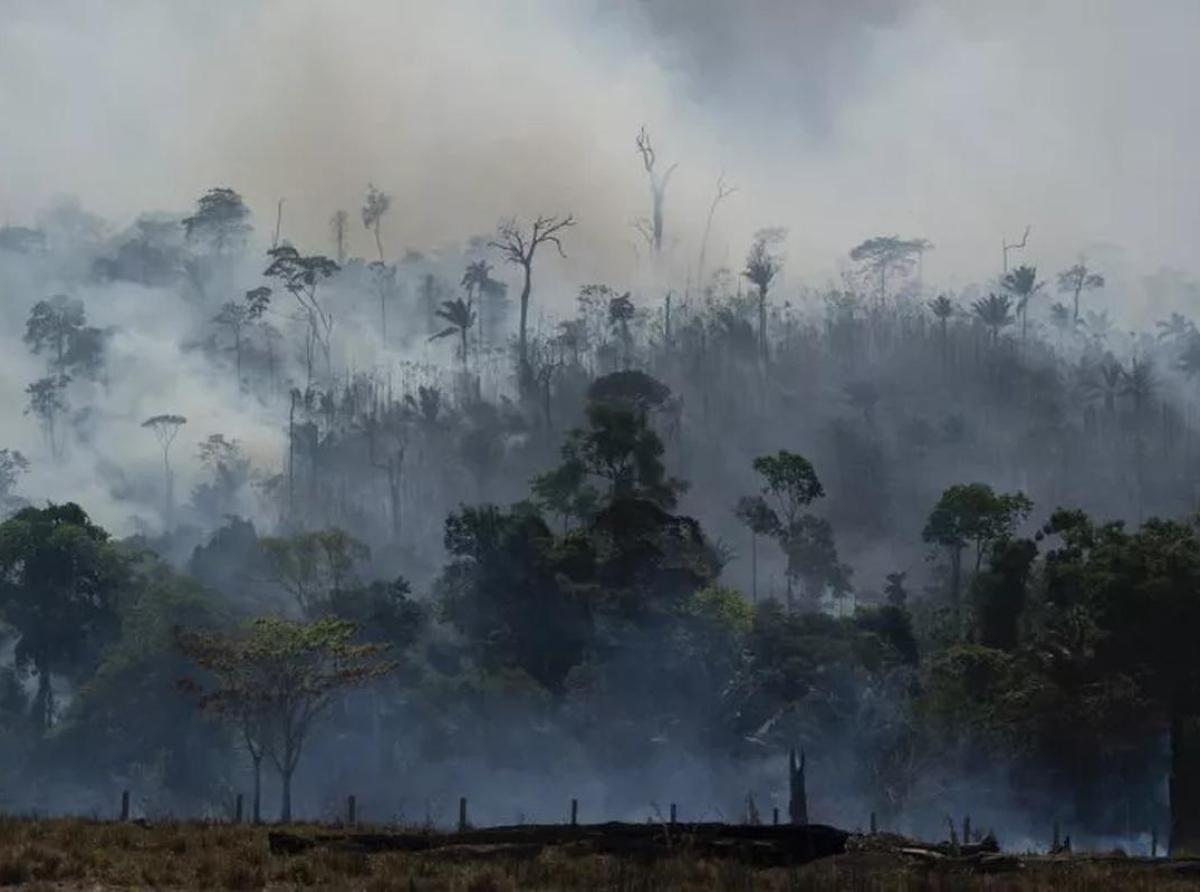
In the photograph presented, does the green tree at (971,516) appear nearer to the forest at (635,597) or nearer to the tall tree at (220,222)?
the forest at (635,597)

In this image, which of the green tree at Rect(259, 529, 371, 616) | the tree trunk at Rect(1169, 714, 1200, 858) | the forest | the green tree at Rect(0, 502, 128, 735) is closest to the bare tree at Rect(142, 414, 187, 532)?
the forest

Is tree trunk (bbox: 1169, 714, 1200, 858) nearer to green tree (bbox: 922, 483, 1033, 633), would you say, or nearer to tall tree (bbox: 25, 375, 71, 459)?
green tree (bbox: 922, 483, 1033, 633)

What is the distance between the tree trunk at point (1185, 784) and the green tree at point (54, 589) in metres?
58.5

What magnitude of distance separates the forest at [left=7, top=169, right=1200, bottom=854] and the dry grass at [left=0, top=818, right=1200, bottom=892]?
9.52m

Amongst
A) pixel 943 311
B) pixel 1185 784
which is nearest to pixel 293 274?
pixel 943 311

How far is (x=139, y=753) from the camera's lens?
77.2 m

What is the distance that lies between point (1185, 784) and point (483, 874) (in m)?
37.9

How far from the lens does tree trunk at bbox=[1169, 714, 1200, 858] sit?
49.5 m

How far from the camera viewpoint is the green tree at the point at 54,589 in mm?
81688

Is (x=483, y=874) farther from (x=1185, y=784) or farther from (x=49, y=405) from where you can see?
(x=49, y=405)

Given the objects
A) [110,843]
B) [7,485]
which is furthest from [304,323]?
[110,843]

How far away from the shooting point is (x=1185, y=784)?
165 ft

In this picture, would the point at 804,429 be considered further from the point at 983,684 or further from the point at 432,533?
the point at 983,684

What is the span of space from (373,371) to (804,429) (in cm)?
5122
